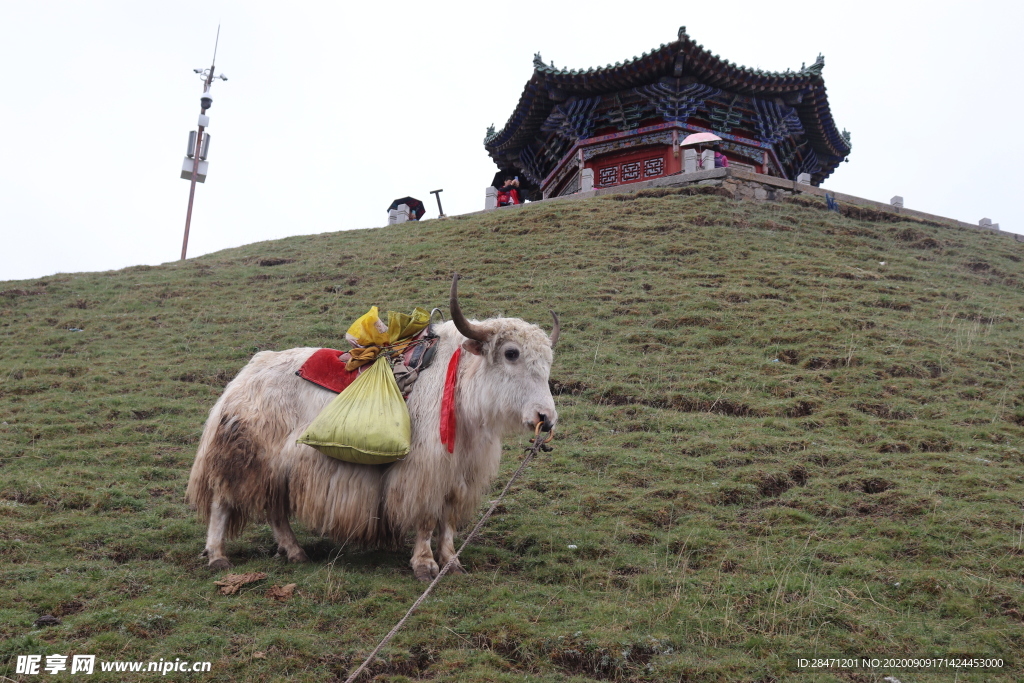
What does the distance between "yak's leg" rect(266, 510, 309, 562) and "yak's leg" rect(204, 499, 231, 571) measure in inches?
11.5

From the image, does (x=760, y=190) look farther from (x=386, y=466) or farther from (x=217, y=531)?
(x=217, y=531)

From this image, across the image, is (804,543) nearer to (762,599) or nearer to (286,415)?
(762,599)

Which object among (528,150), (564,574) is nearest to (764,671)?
(564,574)

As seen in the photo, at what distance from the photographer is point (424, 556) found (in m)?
5.39

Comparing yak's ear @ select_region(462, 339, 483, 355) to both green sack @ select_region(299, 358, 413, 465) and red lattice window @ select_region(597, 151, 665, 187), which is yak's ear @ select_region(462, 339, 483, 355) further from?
red lattice window @ select_region(597, 151, 665, 187)

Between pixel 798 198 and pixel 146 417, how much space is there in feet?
52.8

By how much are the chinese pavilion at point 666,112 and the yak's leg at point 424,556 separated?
1863cm

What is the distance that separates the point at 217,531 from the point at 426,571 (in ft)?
4.93

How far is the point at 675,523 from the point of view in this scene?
6.45 metres

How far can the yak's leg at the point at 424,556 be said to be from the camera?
5.30 metres

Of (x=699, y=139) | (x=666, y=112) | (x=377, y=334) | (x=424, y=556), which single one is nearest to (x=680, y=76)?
(x=666, y=112)

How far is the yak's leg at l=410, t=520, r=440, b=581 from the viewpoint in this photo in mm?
5297

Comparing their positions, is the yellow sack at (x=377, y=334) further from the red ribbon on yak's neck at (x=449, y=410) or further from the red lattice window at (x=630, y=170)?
the red lattice window at (x=630, y=170)

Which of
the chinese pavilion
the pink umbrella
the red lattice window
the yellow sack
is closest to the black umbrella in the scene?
the chinese pavilion
